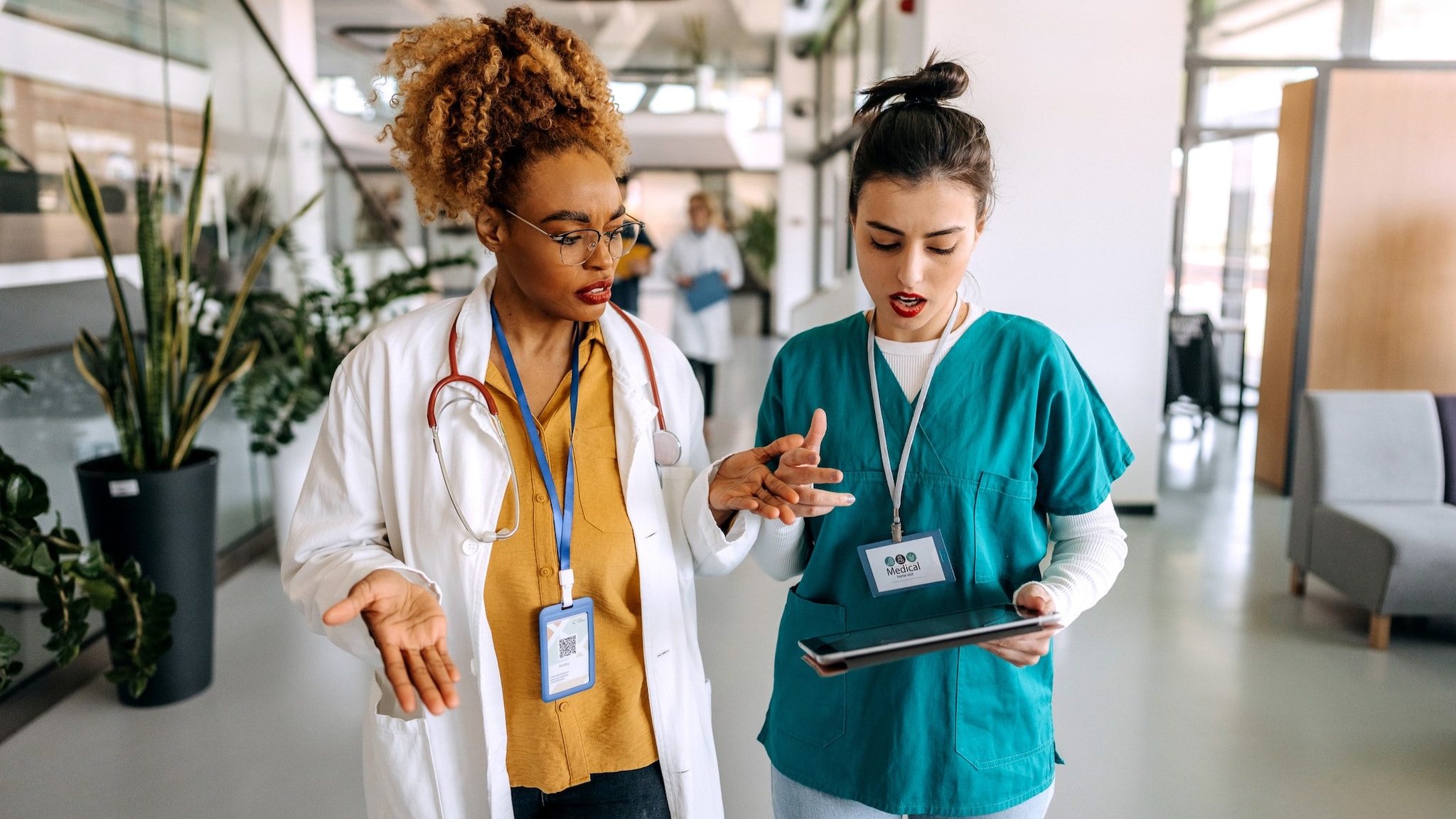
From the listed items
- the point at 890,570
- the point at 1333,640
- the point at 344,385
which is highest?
the point at 344,385

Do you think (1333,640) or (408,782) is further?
(1333,640)

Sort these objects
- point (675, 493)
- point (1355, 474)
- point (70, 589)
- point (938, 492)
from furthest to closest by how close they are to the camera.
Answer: point (1355, 474)
point (70, 589)
point (675, 493)
point (938, 492)

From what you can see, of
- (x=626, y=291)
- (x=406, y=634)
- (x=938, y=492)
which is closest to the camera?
(x=406, y=634)

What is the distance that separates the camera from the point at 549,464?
1.33 meters

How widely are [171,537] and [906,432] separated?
105 inches

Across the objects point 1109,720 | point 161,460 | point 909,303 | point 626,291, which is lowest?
point 1109,720

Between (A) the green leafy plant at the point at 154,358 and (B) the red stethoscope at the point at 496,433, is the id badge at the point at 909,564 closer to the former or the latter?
(B) the red stethoscope at the point at 496,433

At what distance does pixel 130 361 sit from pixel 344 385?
2.18 m

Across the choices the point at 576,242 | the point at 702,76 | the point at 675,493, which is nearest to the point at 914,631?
the point at 675,493

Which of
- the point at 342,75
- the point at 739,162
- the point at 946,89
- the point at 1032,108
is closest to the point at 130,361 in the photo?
the point at 946,89

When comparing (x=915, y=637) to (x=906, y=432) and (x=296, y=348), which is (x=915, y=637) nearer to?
(x=906, y=432)

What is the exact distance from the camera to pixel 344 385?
51.2 inches

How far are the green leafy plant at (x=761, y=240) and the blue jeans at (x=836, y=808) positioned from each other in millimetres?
14964

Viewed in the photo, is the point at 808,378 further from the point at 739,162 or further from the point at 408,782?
the point at 739,162
